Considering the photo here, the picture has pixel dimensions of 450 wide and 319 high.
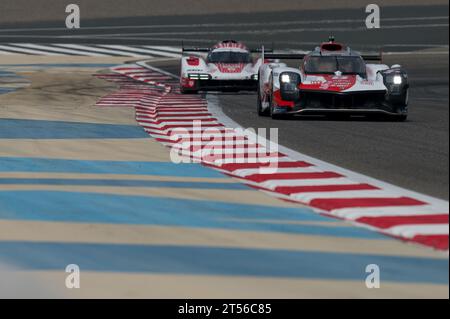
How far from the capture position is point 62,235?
7.84 meters

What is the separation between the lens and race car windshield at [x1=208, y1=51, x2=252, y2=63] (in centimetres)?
2306

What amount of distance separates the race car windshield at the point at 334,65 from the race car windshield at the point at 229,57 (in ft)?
19.2

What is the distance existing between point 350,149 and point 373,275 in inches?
247

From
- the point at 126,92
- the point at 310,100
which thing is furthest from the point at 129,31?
the point at 310,100

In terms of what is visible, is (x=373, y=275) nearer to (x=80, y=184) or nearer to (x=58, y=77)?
(x=80, y=184)

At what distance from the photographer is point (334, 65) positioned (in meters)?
17.1

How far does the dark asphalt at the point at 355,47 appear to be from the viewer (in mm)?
11445

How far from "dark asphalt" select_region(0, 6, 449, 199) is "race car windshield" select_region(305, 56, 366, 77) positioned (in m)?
0.78

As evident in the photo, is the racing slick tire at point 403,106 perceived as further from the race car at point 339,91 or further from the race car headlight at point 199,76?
the race car headlight at point 199,76

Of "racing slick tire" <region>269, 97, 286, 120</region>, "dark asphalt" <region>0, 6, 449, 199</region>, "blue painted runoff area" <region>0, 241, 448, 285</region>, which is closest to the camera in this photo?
"blue painted runoff area" <region>0, 241, 448, 285</region>

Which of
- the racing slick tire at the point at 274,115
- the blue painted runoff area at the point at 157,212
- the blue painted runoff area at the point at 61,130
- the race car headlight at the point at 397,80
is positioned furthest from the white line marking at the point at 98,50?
the blue painted runoff area at the point at 157,212

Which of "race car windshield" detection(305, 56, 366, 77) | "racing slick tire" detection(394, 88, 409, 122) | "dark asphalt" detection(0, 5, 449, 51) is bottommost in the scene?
"racing slick tire" detection(394, 88, 409, 122)

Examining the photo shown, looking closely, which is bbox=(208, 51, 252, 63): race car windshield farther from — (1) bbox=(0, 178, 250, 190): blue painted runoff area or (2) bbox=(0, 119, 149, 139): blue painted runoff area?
(1) bbox=(0, 178, 250, 190): blue painted runoff area

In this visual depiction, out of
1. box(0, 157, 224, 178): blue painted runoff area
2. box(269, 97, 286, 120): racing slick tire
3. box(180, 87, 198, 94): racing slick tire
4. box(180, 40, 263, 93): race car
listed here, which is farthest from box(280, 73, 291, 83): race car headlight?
box(180, 87, 198, 94): racing slick tire
